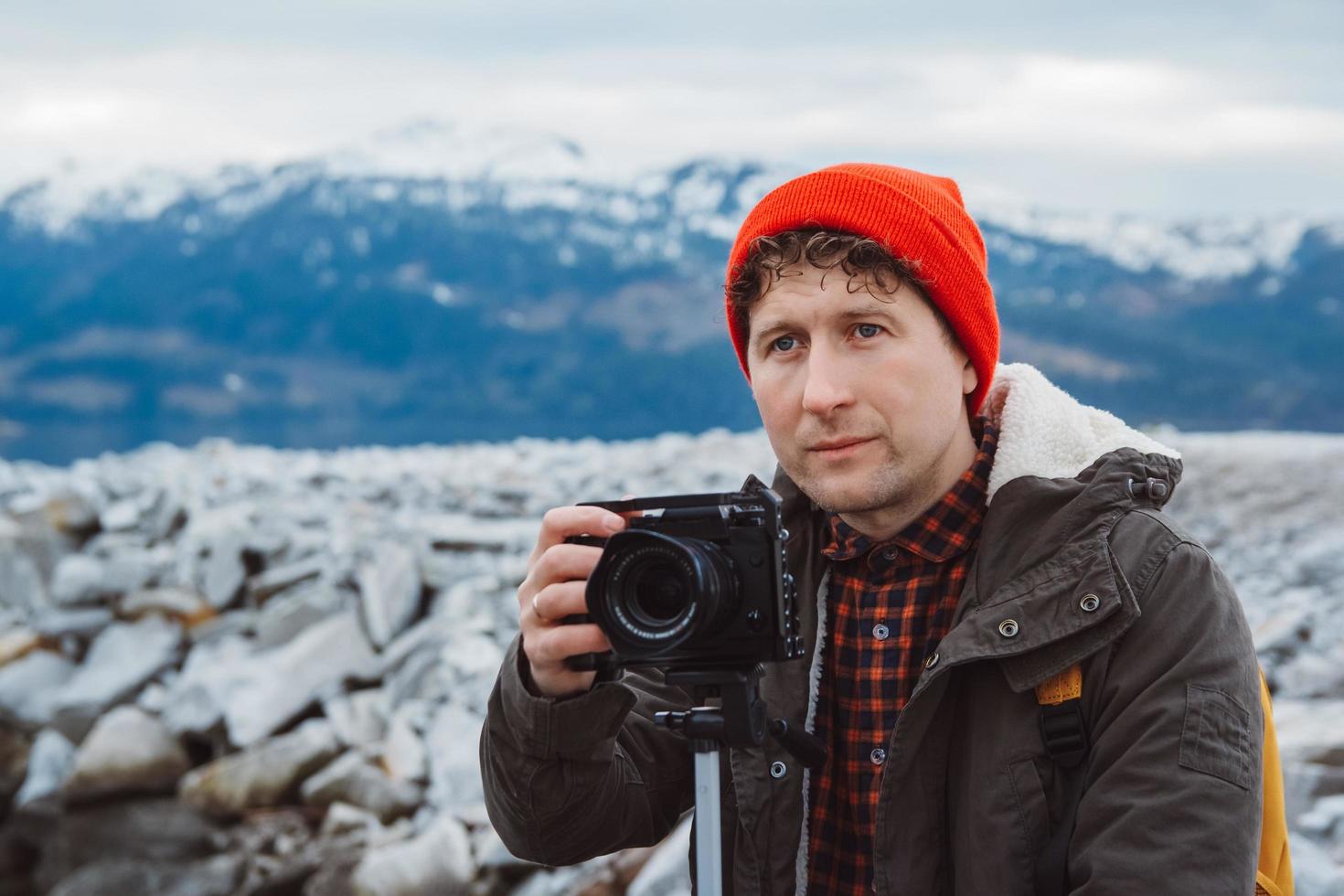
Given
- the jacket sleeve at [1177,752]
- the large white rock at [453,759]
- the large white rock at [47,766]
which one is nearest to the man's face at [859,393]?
the jacket sleeve at [1177,752]

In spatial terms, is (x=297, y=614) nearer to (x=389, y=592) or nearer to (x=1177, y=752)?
(x=389, y=592)

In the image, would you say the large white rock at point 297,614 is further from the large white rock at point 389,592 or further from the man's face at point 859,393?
the man's face at point 859,393

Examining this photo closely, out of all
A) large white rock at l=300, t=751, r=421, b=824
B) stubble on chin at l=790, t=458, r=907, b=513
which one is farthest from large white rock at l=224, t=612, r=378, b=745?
stubble on chin at l=790, t=458, r=907, b=513

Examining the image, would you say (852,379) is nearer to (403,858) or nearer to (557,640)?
(557,640)

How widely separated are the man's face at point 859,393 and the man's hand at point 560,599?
34 cm

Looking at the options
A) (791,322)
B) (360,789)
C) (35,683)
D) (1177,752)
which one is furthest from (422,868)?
(35,683)

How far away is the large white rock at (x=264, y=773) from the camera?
20.8 feet

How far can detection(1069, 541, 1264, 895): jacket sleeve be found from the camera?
157cm

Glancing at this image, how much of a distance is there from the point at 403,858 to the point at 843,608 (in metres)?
3.41

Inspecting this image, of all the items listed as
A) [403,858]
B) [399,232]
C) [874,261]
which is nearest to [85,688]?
[403,858]

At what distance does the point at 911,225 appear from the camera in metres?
1.97

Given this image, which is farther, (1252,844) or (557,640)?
(557,640)

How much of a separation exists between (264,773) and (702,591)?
535 cm

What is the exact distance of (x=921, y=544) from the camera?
2.03 m
